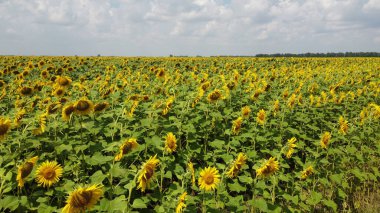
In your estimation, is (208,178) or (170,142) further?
(170,142)

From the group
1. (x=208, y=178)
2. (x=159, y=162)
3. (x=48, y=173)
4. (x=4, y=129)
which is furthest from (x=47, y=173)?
(x=208, y=178)

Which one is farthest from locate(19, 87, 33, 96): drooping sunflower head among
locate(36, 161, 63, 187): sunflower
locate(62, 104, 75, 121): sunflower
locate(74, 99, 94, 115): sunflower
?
locate(36, 161, 63, 187): sunflower

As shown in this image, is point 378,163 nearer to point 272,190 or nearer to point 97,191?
point 272,190

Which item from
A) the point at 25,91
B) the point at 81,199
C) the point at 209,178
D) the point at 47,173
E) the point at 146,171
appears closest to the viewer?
the point at 81,199

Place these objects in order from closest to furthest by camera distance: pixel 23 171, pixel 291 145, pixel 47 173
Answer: pixel 23 171 → pixel 47 173 → pixel 291 145

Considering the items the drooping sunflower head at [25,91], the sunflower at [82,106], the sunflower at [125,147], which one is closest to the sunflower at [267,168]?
the sunflower at [125,147]

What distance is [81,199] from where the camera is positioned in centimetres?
225

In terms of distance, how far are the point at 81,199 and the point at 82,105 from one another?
178cm

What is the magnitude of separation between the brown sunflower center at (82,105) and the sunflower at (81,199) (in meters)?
1.72

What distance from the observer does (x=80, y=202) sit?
2270mm

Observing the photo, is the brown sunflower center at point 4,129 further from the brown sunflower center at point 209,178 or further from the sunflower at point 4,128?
the brown sunflower center at point 209,178

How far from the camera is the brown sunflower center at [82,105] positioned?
3803 millimetres

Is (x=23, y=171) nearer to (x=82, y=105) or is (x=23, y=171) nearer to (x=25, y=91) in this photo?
(x=82, y=105)

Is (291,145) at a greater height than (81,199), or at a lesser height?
lesser
